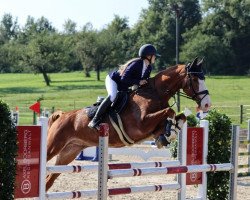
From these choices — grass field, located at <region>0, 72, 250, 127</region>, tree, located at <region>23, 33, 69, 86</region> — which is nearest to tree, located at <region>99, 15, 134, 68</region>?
grass field, located at <region>0, 72, 250, 127</region>

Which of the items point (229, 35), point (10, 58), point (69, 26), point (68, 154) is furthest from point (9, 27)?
point (68, 154)

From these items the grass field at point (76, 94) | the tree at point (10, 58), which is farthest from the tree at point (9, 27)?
the grass field at point (76, 94)

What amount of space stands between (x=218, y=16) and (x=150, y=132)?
210ft

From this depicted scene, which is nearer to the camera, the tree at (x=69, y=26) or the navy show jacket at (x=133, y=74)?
the navy show jacket at (x=133, y=74)

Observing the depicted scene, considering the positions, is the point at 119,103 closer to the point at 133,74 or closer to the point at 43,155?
the point at 133,74

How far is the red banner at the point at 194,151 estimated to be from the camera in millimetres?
7371

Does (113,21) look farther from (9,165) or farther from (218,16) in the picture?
(9,165)

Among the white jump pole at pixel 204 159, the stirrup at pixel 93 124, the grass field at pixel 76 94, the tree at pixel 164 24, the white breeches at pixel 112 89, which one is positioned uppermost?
the tree at pixel 164 24

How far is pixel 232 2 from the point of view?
67.6 meters

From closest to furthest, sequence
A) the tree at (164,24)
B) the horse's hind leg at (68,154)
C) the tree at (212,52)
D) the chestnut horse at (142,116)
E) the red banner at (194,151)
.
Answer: the chestnut horse at (142,116)
the red banner at (194,151)
the horse's hind leg at (68,154)
the tree at (212,52)
the tree at (164,24)

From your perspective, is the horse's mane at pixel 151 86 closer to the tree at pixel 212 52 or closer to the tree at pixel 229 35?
the tree at pixel 212 52

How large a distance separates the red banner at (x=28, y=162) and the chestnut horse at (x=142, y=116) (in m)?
1.57

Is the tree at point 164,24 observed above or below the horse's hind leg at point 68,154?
above

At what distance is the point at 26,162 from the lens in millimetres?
5473
